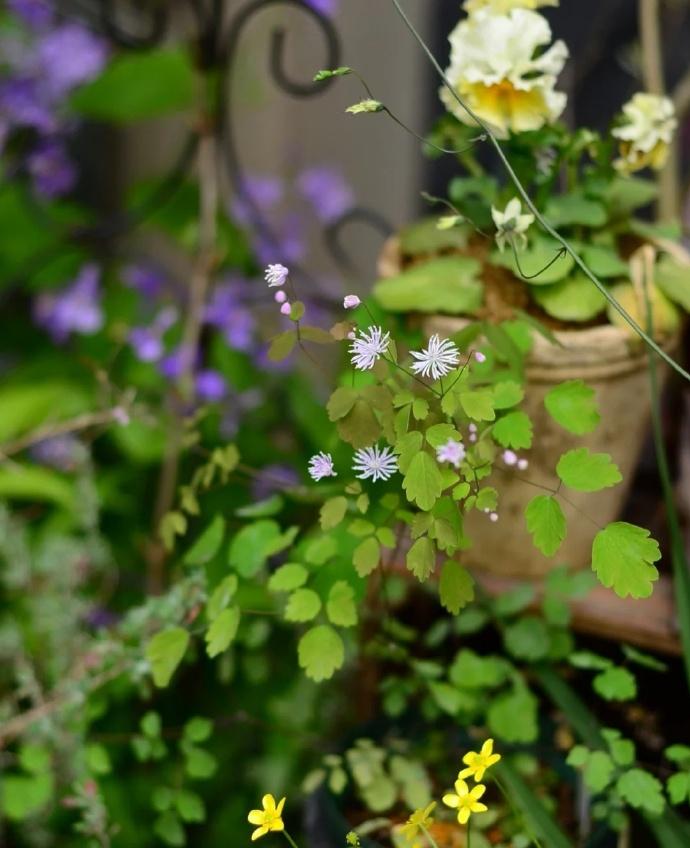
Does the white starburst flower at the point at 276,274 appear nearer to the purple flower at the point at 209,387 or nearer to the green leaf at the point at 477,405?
the green leaf at the point at 477,405

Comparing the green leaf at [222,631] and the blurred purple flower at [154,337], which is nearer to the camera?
the green leaf at [222,631]

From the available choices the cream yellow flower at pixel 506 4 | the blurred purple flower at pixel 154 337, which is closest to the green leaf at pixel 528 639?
the cream yellow flower at pixel 506 4

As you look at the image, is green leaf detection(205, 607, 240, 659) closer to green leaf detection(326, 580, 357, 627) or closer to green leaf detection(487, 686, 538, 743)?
green leaf detection(326, 580, 357, 627)

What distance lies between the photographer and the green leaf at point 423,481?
0.65m

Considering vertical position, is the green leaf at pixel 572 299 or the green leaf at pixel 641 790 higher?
the green leaf at pixel 572 299

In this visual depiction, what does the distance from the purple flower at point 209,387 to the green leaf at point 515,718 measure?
0.69 meters

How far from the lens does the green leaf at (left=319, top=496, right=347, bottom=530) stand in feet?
2.42

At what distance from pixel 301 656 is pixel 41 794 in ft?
1.75

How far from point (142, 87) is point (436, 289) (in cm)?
115

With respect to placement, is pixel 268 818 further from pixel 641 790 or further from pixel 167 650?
pixel 641 790

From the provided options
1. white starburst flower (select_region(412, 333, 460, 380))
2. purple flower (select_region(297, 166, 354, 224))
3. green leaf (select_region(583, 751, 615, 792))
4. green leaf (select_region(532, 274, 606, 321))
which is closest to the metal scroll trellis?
purple flower (select_region(297, 166, 354, 224))

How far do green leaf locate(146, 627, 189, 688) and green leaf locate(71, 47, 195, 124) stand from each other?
1268 mm

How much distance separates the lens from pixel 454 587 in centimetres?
69

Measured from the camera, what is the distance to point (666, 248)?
1.03 meters
